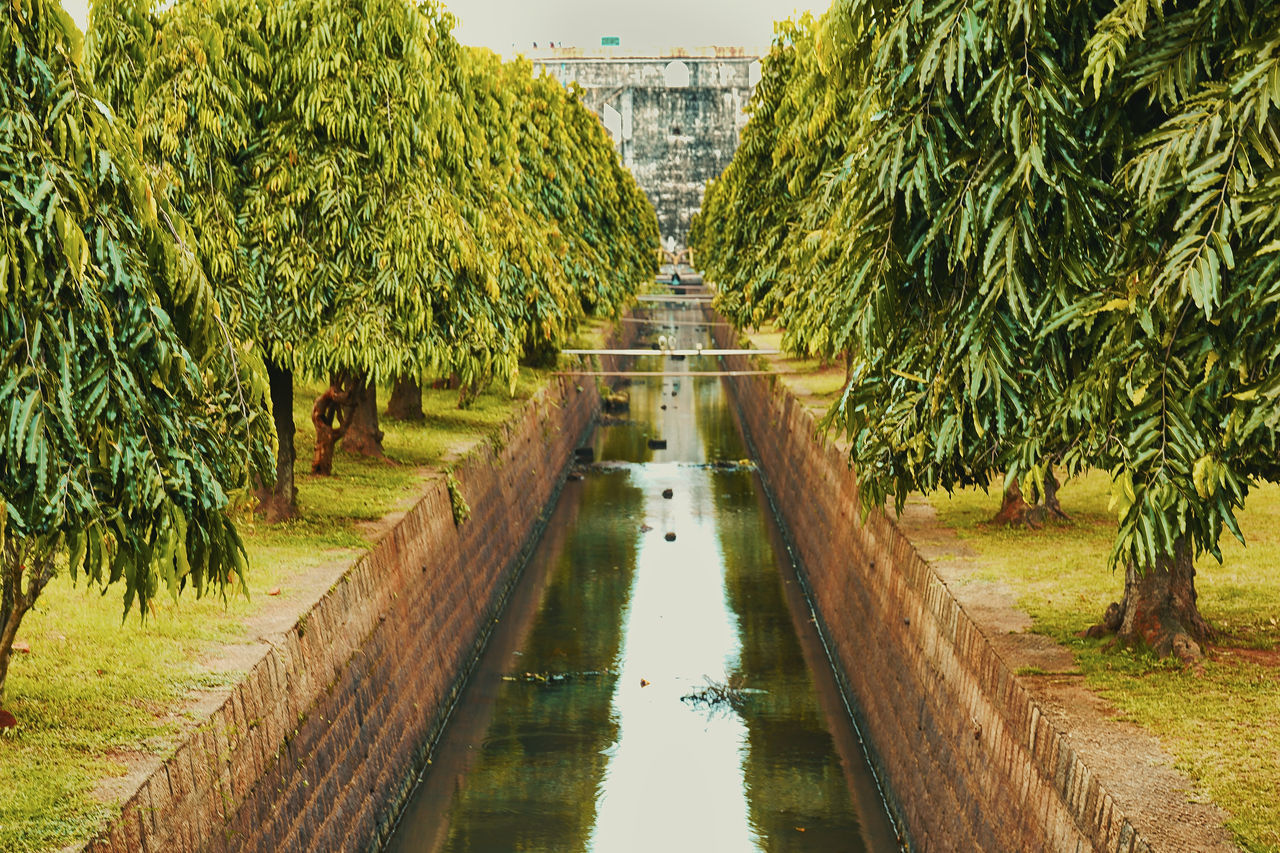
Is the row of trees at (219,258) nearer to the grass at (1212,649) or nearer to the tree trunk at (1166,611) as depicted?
the grass at (1212,649)

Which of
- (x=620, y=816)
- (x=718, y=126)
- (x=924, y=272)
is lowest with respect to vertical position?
(x=620, y=816)

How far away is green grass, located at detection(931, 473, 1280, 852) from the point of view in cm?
864

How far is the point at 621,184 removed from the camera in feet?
189

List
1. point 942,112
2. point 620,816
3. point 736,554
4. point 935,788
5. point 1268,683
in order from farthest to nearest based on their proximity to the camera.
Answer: point 736,554, point 620,816, point 935,788, point 1268,683, point 942,112

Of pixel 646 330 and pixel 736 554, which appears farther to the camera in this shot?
pixel 646 330

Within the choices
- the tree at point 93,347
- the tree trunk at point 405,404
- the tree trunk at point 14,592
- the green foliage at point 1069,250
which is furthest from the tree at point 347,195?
the tree trunk at point 405,404

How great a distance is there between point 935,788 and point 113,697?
270 inches

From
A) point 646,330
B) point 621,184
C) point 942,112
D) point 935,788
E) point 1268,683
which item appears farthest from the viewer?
point 646,330

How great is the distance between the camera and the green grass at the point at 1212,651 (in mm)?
8641

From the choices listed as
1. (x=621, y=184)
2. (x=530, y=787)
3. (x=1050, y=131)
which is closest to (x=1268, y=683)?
(x=1050, y=131)

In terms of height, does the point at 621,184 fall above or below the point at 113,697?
above

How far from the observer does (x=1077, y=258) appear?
9.27 meters

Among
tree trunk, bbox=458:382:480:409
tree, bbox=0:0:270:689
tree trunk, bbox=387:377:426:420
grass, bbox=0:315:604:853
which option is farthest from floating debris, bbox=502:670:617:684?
tree, bbox=0:0:270:689

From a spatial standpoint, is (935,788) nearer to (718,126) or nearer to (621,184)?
(621,184)
